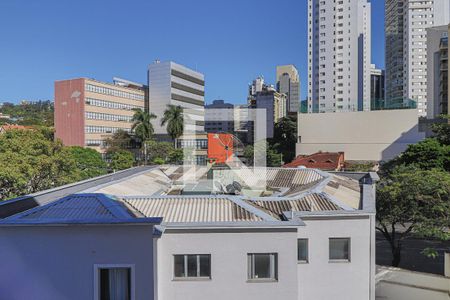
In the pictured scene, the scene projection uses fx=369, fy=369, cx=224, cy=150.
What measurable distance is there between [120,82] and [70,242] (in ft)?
241

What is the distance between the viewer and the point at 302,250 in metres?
10.1

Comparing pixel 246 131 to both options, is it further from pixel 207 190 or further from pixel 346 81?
pixel 346 81

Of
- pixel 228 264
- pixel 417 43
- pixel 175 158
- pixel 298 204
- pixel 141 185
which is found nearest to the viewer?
pixel 228 264

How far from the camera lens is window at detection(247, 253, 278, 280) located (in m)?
9.10

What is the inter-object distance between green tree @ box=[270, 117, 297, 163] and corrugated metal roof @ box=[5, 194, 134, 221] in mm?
50626

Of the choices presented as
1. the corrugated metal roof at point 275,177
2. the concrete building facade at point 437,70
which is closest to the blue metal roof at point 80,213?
the corrugated metal roof at point 275,177

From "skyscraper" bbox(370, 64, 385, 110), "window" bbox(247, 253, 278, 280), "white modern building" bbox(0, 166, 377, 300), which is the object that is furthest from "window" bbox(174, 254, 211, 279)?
"skyscraper" bbox(370, 64, 385, 110)

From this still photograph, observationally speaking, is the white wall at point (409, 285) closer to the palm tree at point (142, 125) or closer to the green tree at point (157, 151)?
the green tree at point (157, 151)

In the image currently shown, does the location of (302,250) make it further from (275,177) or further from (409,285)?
(409,285)

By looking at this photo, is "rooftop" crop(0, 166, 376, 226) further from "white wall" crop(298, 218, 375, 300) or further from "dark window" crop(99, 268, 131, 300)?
"dark window" crop(99, 268, 131, 300)

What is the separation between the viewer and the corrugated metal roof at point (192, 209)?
384 inches

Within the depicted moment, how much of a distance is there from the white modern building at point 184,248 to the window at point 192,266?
2 cm

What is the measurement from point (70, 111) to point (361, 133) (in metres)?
47.6

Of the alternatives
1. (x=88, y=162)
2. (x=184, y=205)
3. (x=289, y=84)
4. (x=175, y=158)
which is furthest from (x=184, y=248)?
(x=289, y=84)
